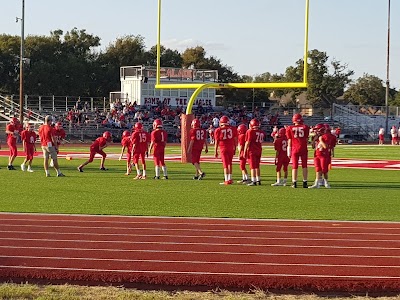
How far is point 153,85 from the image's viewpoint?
2117 inches

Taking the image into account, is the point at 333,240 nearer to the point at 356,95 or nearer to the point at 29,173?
the point at 29,173

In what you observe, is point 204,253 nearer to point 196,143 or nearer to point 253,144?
point 253,144

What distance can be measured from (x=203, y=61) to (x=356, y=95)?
23.1 meters

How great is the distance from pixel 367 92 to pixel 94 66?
4100 cm

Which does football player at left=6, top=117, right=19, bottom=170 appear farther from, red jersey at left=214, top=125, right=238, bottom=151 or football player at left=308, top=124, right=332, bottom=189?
football player at left=308, top=124, right=332, bottom=189

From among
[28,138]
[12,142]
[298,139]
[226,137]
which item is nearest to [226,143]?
[226,137]

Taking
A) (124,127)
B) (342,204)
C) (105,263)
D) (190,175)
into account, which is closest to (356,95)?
(124,127)

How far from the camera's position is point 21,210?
11641 mm

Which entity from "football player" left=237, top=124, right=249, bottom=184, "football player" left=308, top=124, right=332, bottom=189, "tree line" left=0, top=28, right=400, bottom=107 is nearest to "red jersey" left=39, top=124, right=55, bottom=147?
"football player" left=237, top=124, right=249, bottom=184

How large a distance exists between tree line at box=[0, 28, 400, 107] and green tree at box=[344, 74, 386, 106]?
8822 mm

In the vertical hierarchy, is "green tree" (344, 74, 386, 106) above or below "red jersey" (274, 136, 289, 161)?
above

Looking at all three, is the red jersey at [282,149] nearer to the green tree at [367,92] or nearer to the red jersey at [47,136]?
the red jersey at [47,136]

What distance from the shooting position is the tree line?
61.3 meters

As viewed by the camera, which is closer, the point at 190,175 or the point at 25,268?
the point at 25,268
